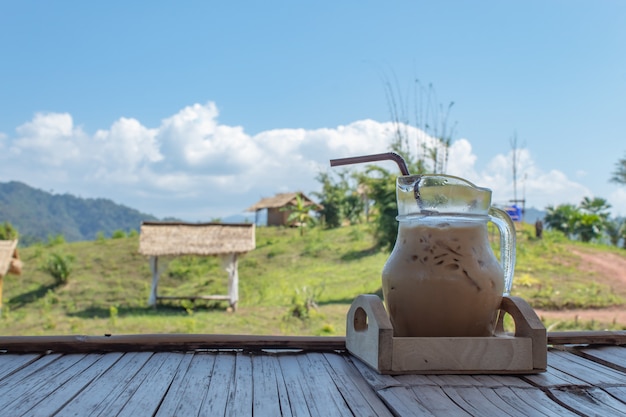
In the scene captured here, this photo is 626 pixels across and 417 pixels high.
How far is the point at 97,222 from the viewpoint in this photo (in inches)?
2756

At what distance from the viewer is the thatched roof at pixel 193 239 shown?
870 cm

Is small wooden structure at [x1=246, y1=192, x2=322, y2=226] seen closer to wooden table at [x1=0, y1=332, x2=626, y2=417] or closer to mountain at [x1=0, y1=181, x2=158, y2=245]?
→ wooden table at [x1=0, y1=332, x2=626, y2=417]

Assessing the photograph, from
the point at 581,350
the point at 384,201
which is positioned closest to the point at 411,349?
the point at 581,350

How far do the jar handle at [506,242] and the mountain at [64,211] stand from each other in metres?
66.4

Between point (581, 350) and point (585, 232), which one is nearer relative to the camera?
point (581, 350)

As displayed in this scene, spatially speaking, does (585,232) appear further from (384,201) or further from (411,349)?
(411,349)

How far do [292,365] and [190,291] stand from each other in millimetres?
10069

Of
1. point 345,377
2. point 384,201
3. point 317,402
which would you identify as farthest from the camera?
point 384,201

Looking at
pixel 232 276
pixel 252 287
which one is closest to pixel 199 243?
pixel 232 276

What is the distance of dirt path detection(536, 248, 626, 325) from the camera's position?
6.86 m

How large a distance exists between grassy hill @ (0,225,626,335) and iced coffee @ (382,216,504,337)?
5.93 m

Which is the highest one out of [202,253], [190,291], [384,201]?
[384,201]

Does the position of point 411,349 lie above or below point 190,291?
above

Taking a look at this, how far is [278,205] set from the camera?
1941 centimetres
